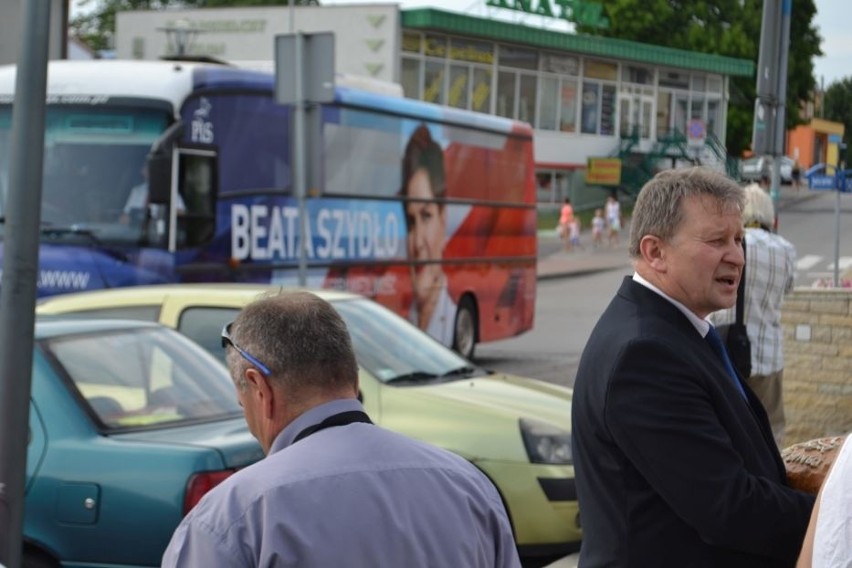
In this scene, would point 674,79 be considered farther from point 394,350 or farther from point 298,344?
point 298,344

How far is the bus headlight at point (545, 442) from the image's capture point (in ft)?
25.0

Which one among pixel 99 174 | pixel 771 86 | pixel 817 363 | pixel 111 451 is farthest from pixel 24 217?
pixel 99 174

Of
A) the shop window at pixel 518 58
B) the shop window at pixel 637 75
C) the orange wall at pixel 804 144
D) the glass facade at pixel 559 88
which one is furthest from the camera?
the orange wall at pixel 804 144

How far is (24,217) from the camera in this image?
4.96 meters

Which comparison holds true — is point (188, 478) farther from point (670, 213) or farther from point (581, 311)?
point (581, 311)

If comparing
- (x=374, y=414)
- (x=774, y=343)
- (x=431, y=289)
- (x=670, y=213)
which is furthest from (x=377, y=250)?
(x=670, y=213)

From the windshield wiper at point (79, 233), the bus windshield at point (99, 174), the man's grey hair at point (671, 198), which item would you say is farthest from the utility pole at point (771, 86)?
the man's grey hair at point (671, 198)

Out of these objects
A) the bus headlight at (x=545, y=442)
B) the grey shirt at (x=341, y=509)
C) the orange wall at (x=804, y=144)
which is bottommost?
the bus headlight at (x=545, y=442)

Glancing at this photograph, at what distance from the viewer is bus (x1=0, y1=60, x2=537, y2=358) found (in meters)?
13.4

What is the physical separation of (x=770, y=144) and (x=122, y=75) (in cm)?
634

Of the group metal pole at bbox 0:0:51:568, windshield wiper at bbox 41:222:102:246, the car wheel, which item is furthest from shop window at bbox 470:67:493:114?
metal pole at bbox 0:0:51:568

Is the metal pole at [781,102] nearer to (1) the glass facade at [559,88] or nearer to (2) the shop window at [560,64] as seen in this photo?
(1) the glass facade at [559,88]

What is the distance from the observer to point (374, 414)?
25.6 feet

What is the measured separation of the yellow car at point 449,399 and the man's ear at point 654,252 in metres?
4.33
